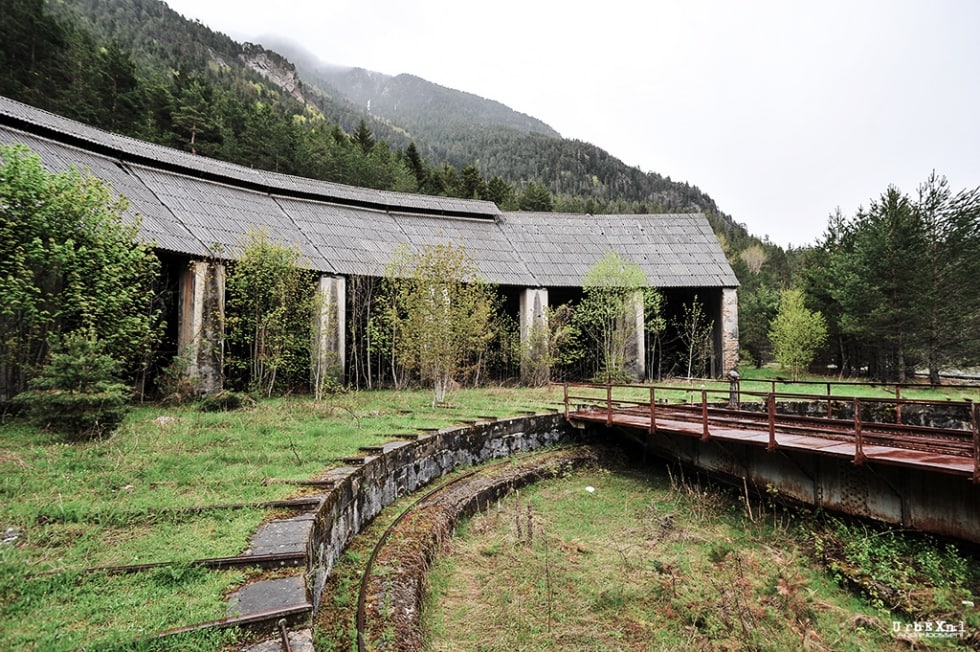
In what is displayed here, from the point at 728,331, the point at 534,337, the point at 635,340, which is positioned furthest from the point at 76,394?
the point at 728,331

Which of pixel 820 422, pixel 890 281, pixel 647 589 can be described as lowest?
pixel 647 589

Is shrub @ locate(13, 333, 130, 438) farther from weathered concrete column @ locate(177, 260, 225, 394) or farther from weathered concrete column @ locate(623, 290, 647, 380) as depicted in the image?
weathered concrete column @ locate(623, 290, 647, 380)

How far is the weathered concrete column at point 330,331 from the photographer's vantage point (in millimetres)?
14875

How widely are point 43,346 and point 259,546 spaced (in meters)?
8.25

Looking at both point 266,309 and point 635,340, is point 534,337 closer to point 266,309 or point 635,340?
point 635,340

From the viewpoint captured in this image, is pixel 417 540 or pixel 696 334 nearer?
pixel 417 540

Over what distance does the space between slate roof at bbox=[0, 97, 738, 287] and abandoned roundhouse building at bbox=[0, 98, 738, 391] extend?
0.05m

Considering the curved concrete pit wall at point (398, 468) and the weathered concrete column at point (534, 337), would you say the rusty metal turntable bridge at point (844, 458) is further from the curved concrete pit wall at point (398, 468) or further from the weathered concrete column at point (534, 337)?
the weathered concrete column at point (534, 337)

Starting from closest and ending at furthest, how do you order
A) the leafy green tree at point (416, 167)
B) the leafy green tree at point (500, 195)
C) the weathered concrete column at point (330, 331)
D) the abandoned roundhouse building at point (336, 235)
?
the abandoned roundhouse building at point (336, 235) → the weathered concrete column at point (330, 331) → the leafy green tree at point (416, 167) → the leafy green tree at point (500, 195)

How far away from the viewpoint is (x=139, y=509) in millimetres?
5043

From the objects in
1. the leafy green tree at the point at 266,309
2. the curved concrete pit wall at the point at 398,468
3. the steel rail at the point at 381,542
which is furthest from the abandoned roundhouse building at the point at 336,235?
the steel rail at the point at 381,542

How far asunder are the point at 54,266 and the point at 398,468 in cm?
671

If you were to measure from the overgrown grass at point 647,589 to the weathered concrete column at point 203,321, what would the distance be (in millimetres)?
9600

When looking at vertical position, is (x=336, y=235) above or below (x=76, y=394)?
above
